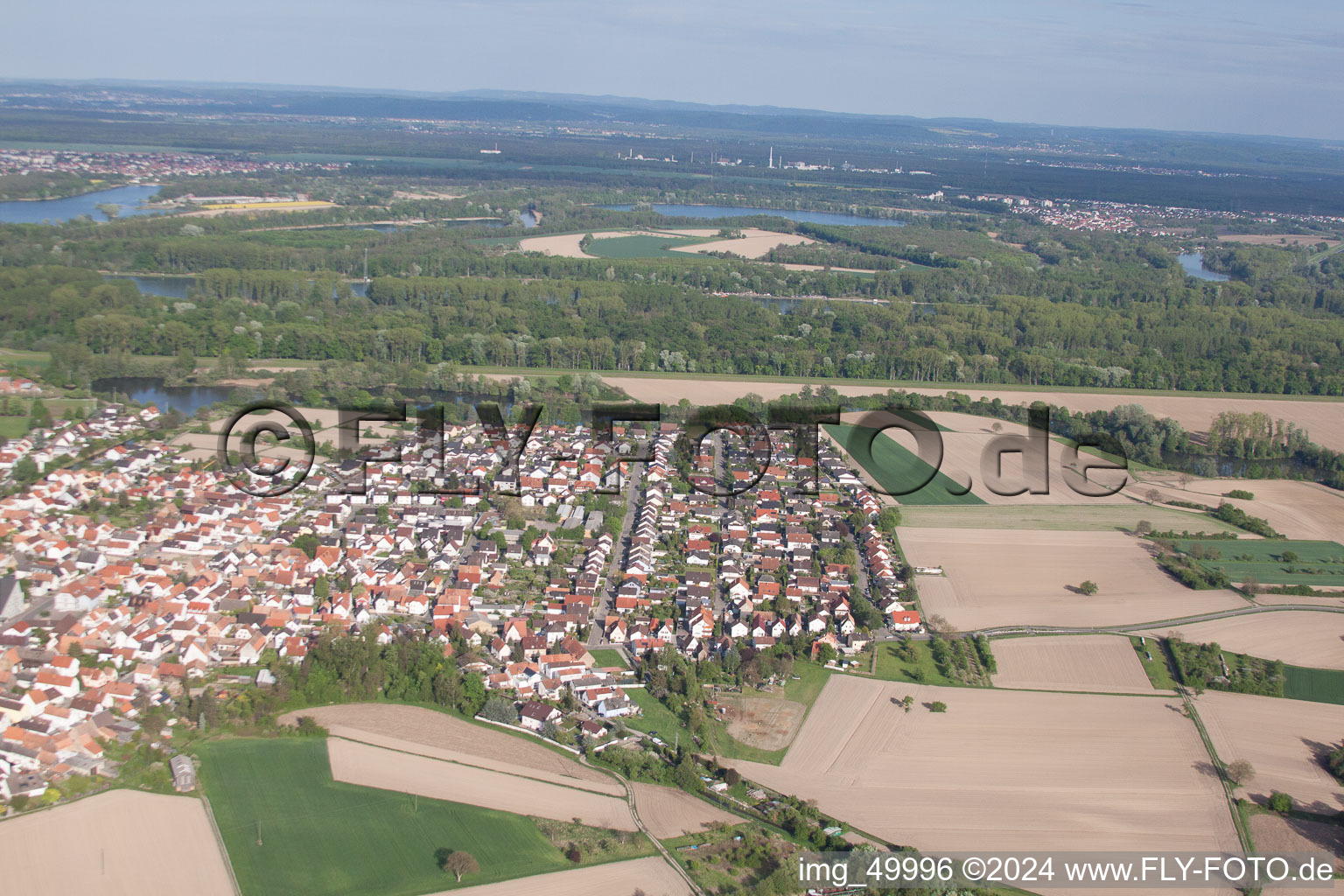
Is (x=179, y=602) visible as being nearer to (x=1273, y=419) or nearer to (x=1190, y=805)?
(x=1190, y=805)

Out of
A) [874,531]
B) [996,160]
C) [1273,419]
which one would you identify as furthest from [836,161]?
[874,531]

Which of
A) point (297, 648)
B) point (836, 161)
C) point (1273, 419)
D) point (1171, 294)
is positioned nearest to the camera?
point (297, 648)

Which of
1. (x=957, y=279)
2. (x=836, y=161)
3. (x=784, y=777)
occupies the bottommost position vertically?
(x=784, y=777)

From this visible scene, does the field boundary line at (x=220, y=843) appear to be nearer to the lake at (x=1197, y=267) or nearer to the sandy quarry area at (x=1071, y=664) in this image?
the sandy quarry area at (x=1071, y=664)

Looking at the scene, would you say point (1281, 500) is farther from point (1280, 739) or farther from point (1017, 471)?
point (1280, 739)

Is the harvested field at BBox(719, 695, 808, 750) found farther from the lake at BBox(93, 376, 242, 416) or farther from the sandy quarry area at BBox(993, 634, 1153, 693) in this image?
the lake at BBox(93, 376, 242, 416)

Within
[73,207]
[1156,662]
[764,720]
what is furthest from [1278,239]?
[73,207]
